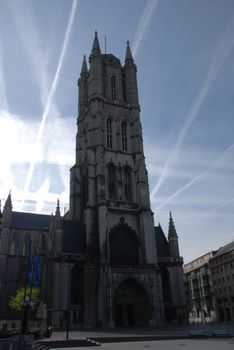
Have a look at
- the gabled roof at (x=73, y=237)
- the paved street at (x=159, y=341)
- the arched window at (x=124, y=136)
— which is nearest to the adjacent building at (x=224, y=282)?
the arched window at (x=124, y=136)

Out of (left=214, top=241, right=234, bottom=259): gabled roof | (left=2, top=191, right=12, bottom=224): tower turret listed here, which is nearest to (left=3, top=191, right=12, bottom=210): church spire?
(left=2, top=191, right=12, bottom=224): tower turret

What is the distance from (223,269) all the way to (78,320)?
125 feet

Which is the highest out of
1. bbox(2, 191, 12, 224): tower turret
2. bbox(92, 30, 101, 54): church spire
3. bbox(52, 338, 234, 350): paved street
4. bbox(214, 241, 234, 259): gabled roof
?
bbox(92, 30, 101, 54): church spire

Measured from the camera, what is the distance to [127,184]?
187 ft

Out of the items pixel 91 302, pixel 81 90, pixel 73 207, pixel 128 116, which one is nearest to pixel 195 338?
pixel 91 302

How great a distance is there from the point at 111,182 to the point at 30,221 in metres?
22.1

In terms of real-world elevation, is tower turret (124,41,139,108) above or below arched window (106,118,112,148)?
above

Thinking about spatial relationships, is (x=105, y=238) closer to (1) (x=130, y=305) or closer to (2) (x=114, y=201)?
(2) (x=114, y=201)

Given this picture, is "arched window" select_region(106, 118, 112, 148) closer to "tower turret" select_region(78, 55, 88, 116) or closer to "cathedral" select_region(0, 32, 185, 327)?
"cathedral" select_region(0, 32, 185, 327)

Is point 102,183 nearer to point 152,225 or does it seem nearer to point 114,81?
point 152,225

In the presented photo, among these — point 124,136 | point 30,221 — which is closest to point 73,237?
point 30,221

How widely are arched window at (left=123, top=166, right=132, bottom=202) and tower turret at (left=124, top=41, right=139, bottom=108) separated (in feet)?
45.0

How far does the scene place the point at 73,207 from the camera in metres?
57.7

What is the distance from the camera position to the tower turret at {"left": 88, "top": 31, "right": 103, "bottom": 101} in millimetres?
61156
